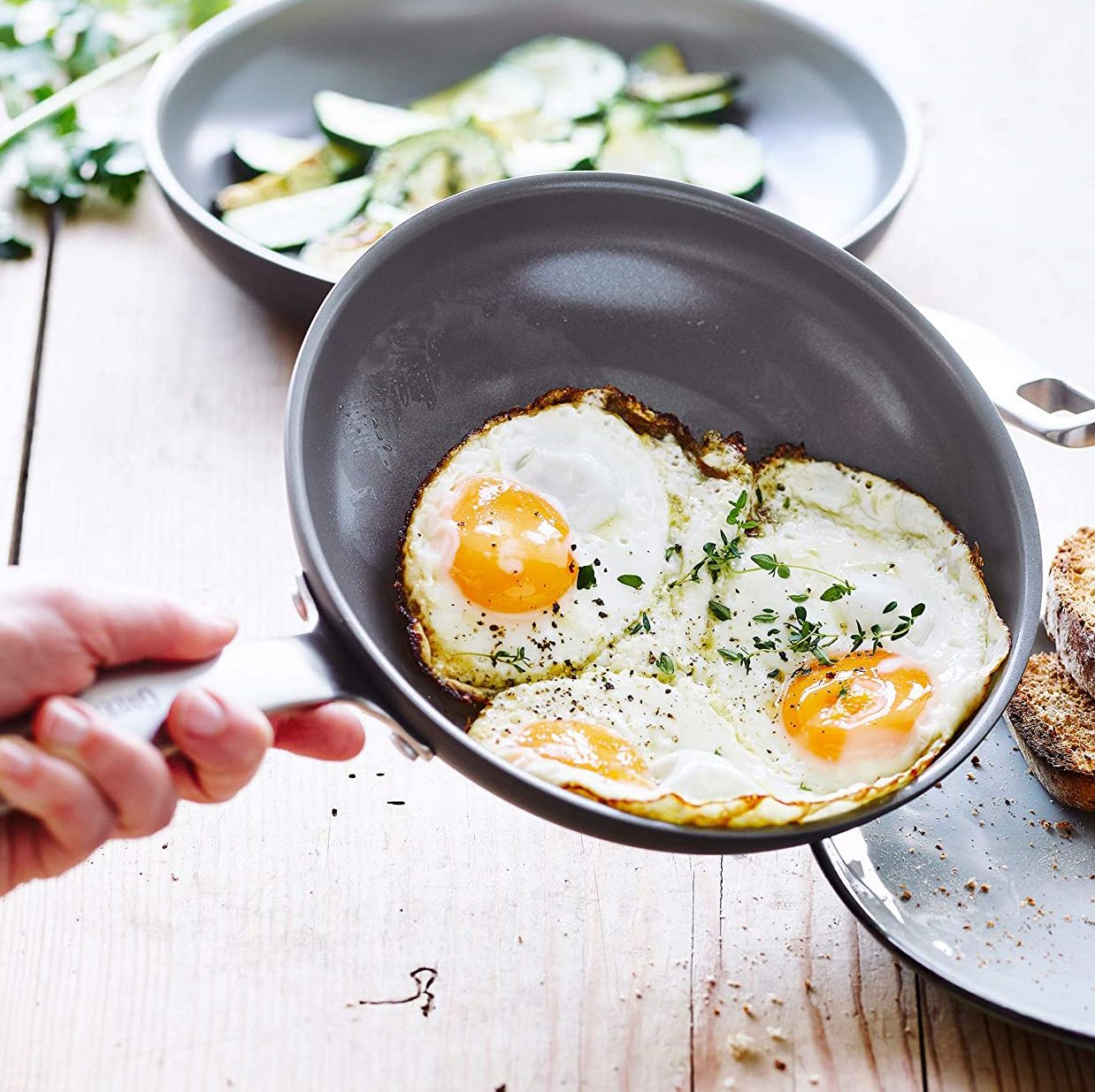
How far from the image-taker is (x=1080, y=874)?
172 centimetres

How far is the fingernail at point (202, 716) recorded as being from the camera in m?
1.28

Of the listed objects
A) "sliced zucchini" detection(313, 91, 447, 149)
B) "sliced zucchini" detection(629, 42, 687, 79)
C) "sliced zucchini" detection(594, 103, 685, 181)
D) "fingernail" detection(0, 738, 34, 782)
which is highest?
"sliced zucchini" detection(629, 42, 687, 79)

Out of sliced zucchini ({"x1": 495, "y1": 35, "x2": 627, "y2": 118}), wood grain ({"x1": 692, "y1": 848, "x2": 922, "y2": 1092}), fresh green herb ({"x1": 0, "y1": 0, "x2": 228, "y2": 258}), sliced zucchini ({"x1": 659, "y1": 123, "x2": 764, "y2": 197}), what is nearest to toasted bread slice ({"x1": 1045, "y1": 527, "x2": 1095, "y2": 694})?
wood grain ({"x1": 692, "y1": 848, "x2": 922, "y2": 1092})

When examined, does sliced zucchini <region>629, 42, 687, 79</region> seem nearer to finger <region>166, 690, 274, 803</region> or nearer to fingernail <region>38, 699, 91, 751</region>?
finger <region>166, 690, 274, 803</region>

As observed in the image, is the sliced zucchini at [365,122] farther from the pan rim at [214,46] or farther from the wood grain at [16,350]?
the wood grain at [16,350]

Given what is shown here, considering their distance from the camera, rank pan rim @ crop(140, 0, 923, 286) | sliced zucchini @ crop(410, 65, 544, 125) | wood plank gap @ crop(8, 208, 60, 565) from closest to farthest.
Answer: wood plank gap @ crop(8, 208, 60, 565) < pan rim @ crop(140, 0, 923, 286) < sliced zucchini @ crop(410, 65, 544, 125)

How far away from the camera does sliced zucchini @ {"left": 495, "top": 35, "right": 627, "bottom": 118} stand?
286cm

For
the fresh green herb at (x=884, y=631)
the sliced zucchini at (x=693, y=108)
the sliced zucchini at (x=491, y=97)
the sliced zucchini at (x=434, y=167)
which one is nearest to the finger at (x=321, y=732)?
the fresh green herb at (x=884, y=631)

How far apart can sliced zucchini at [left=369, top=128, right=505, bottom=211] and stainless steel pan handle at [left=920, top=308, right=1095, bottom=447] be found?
3.23 feet

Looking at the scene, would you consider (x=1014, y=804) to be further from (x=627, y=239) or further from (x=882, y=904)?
(x=627, y=239)

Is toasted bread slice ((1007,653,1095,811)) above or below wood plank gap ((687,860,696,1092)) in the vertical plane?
above

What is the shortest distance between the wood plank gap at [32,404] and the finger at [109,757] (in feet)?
3.14

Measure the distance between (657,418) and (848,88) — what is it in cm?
131

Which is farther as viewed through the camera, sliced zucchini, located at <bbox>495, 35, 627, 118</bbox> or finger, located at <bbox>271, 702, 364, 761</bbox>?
sliced zucchini, located at <bbox>495, 35, 627, 118</bbox>
